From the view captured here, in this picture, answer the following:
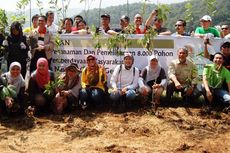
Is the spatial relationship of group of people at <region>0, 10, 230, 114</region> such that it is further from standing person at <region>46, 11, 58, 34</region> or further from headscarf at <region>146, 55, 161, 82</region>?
standing person at <region>46, 11, 58, 34</region>

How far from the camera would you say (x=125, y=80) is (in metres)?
7.80

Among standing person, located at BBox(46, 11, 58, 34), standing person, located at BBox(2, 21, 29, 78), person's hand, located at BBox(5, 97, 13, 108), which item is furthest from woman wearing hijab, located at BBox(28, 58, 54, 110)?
standing person, located at BBox(46, 11, 58, 34)

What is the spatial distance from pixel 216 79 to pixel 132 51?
2049 mm

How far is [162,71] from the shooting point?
7.93m

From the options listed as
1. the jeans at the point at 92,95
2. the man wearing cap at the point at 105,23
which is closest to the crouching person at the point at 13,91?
the jeans at the point at 92,95

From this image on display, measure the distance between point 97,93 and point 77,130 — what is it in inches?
48.7

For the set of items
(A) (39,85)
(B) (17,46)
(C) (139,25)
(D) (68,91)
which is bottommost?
(D) (68,91)

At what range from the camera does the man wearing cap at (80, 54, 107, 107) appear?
24.8 feet

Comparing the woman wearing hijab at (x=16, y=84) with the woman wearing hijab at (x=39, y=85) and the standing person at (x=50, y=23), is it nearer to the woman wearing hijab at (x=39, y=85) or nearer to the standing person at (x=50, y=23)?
the woman wearing hijab at (x=39, y=85)

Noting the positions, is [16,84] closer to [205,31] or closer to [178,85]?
[178,85]

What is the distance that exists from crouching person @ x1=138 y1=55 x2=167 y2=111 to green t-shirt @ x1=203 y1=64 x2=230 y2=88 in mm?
906

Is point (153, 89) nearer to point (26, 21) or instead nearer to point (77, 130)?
point (77, 130)

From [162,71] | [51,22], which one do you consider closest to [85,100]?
[162,71]

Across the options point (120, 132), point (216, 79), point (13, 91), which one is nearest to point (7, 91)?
point (13, 91)
